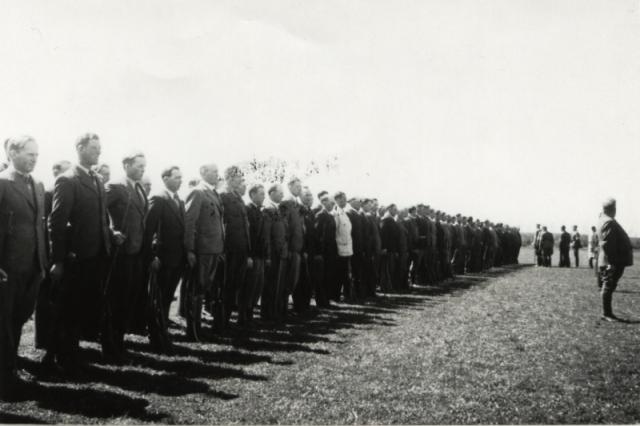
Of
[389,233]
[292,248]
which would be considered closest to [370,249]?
[389,233]

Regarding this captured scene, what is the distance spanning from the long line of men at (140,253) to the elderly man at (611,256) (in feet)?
16.6

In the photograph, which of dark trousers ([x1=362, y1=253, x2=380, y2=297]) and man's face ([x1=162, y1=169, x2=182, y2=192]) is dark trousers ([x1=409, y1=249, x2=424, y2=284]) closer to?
dark trousers ([x1=362, y1=253, x2=380, y2=297])

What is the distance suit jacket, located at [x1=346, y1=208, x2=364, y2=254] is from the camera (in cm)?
1444

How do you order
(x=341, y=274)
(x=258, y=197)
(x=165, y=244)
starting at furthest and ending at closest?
(x=341, y=274) < (x=258, y=197) < (x=165, y=244)

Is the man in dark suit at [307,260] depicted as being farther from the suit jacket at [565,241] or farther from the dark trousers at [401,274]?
the suit jacket at [565,241]

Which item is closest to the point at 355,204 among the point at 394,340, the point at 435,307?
the point at 435,307

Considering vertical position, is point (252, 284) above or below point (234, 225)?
below

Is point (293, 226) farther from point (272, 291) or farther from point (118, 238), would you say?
point (118, 238)

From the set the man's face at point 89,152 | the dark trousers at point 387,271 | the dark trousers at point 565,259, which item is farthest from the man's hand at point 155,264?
the dark trousers at point 565,259

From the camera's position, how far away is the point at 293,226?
11047 mm

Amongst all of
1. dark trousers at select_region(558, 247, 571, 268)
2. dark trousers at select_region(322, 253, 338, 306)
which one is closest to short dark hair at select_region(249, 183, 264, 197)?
dark trousers at select_region(322, 253, 338, 306)

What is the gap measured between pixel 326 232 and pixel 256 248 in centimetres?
314

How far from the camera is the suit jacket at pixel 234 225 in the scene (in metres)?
9.27

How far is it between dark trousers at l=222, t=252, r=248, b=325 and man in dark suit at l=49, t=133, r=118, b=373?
274cm
